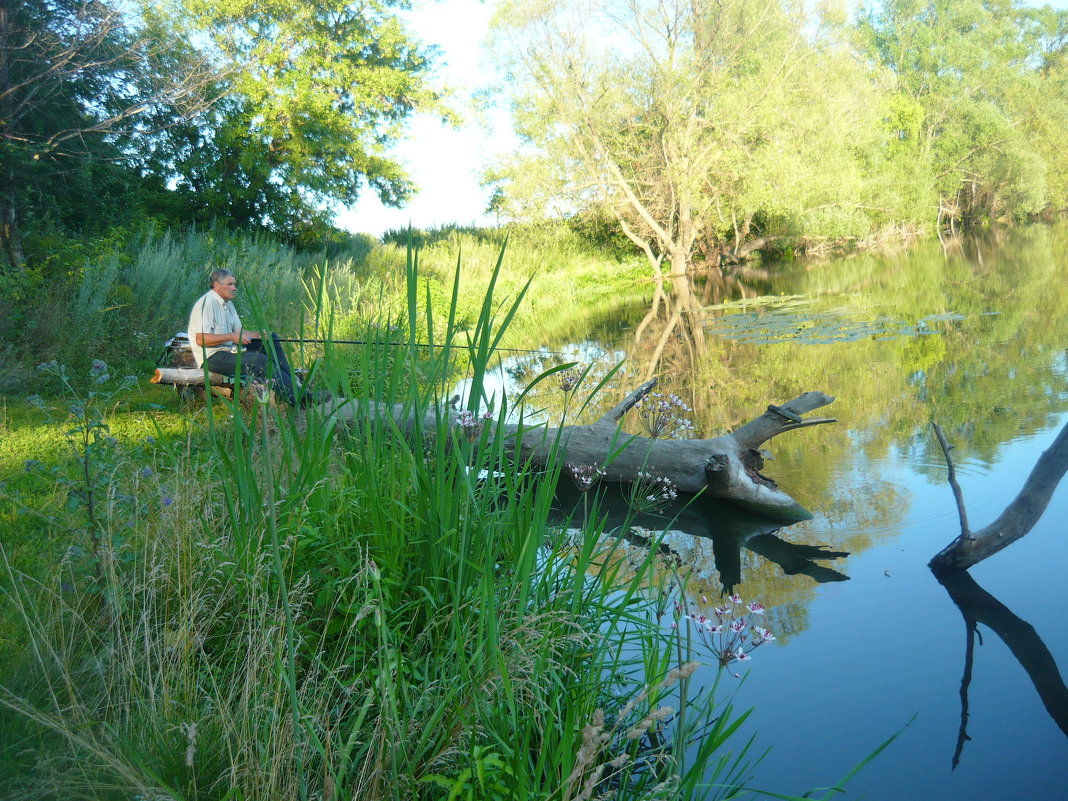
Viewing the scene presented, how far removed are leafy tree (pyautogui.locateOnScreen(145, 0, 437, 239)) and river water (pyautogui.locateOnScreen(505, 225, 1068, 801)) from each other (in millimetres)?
13070

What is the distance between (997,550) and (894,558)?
536mm

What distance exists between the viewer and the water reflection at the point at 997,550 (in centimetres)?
379

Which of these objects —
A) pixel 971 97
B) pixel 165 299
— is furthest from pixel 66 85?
pixel 971 97

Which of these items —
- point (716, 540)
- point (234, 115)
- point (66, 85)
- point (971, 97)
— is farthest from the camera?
point (971, 97)

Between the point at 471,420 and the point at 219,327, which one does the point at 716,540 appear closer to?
the point at 471,420

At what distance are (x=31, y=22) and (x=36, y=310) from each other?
6073 mm

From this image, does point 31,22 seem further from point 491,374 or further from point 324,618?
point 324,618

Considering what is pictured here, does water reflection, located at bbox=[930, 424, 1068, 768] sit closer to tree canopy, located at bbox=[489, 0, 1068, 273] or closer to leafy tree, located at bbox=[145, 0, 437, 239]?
leafy tree, located at bbox=[145, 0, 437, 239]

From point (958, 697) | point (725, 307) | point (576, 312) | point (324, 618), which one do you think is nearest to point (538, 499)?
point (324, 618)

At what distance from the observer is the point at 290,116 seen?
22969 millimetres

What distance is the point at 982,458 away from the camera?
6320mm

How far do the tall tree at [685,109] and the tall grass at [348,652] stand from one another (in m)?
26.3

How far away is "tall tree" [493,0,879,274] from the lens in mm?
27234

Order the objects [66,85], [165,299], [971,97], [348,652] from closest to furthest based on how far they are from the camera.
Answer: [348,652] < [165,299] < [66,85] < [971,97]
